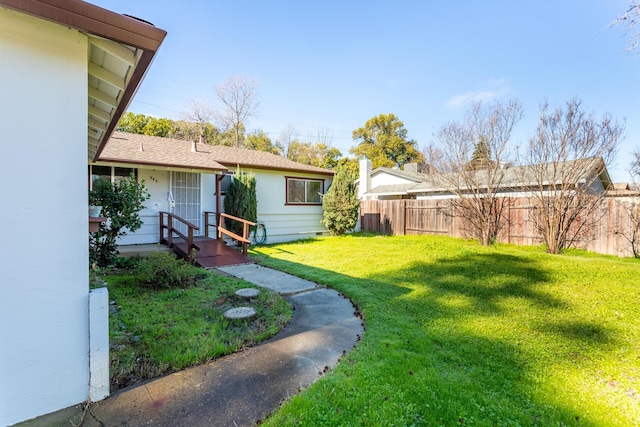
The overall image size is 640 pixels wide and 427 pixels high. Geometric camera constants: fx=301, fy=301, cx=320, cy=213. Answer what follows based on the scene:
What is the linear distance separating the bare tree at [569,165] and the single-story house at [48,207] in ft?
36.7

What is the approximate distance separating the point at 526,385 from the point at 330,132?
34.2 metres

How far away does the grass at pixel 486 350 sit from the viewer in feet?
7.81

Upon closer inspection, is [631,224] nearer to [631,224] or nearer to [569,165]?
[631,224]

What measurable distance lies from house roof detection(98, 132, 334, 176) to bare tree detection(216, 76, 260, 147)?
49.9 feet

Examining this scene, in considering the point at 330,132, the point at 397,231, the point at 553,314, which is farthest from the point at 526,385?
the point at 330,132

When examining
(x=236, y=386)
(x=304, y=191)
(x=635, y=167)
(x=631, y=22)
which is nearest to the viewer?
(x=236, y=386)

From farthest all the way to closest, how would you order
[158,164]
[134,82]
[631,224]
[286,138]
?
[286,138] → [631,224] → [158,164] → [134,82]

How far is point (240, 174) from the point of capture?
35.0ft

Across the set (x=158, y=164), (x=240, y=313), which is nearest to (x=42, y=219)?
(x=240, y=313)

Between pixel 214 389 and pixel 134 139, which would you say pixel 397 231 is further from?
pixel 214 389

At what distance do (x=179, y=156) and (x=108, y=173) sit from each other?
6.48 feet

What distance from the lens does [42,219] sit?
222 cm

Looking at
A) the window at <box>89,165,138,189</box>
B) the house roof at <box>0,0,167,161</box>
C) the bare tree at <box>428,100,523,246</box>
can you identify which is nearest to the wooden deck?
the window at <box>89,165,138,189</box>

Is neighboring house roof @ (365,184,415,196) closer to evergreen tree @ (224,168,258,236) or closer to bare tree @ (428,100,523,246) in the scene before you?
bare tree @ (428,100,523,246)
